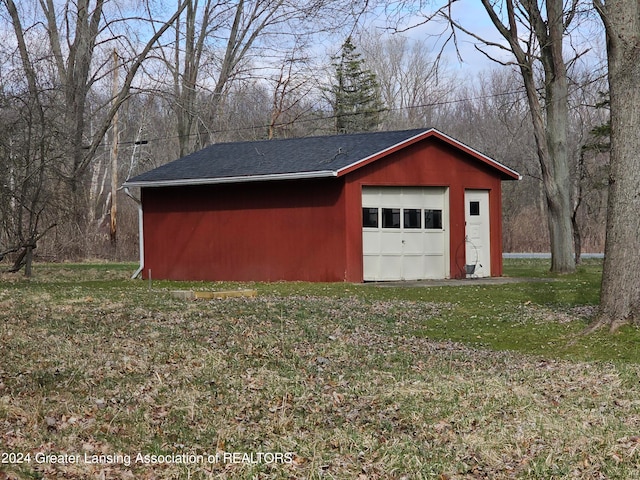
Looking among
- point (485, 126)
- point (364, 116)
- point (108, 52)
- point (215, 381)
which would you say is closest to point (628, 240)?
point (215, 381)

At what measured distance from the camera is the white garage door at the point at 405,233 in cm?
2106

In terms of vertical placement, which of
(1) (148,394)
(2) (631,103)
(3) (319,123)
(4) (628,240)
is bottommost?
(1) (148,394)

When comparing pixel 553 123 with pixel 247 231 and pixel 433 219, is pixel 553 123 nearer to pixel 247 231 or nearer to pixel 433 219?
pixel 433 219

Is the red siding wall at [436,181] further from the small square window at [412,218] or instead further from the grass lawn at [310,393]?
the grass lawn at [310,393]

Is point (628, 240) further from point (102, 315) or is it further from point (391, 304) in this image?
point (102, 315)

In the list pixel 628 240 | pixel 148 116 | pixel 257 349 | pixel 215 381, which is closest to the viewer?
pixel 215 381

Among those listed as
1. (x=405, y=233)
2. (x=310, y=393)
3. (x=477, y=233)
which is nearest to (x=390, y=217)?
(x=405, y=233)

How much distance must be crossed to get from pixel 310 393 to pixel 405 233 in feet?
44.9

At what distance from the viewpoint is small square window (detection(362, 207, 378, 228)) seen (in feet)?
68.8

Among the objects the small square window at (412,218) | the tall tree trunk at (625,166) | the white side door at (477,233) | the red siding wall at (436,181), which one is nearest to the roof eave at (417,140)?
the red siding wall at (436,181)

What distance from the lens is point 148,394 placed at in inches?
313

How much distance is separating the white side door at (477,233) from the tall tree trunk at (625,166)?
1118cm

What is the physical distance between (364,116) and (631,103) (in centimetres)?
3901

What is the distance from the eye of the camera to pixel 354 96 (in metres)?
50.1
